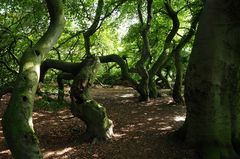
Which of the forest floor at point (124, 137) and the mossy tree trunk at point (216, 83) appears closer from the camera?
the mossy tree trunk at point (216, 83)

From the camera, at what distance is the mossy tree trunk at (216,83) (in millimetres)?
6637

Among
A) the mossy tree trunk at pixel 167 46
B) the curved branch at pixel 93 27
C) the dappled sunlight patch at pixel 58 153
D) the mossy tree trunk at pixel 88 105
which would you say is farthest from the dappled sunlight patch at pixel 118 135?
the mossy tree trunk at pixel 167 46

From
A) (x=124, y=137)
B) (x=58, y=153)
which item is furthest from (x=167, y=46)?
(x=58, y=153)

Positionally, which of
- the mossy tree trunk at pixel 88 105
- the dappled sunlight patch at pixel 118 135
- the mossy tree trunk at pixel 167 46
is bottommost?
the dappled sunlight patch at pixel 118 135

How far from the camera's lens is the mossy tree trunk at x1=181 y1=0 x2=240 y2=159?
261 inches

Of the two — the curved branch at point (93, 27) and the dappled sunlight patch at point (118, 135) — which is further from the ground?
the curved branch at point (93, 27)

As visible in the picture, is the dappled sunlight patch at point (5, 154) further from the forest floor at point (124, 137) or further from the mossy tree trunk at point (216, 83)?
the mossy tree trunk at point (216, 83)

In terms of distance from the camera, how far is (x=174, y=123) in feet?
34.7

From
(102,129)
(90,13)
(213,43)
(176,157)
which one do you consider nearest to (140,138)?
(102,129)

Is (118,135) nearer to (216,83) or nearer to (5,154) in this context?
(5,154)

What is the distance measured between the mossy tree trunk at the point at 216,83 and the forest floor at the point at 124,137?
2.15 ft

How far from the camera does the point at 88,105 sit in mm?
8406

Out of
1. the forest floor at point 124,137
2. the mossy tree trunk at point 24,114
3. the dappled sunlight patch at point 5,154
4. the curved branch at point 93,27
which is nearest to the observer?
the mossy tree trunk at point 24,114

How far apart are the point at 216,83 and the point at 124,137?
3.37 metres
